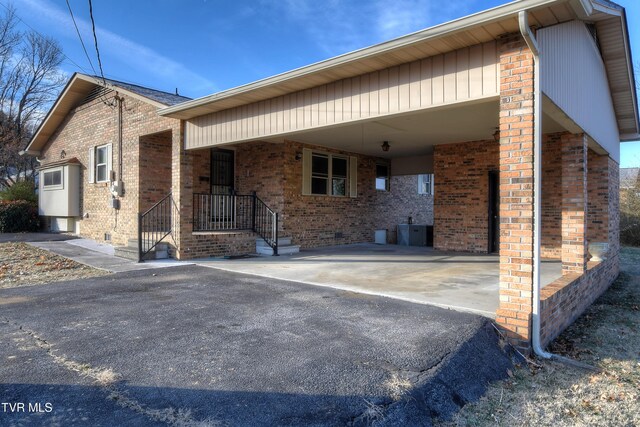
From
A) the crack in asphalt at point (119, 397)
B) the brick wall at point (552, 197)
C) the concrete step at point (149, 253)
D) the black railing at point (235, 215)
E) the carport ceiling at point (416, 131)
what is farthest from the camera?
the black railing at point (235, 215)

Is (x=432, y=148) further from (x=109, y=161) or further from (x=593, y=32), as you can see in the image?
→ (x=109, y=161)

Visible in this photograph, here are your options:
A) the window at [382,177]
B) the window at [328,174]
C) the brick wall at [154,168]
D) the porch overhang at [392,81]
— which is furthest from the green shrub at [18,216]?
the window at [382,177]

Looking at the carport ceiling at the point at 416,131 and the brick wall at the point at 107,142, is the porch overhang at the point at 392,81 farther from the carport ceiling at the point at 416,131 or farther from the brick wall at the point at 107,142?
the brick wall at the point at 107,142

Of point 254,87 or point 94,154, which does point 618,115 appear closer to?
point 254,87

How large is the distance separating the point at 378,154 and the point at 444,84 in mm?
8220

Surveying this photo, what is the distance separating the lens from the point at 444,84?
4844mm

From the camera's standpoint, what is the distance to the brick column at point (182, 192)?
8828 millimetres

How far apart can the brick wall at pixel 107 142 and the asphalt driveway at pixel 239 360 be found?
5342 millimetres

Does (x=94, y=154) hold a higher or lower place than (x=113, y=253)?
higher

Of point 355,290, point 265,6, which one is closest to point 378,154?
point 265,6

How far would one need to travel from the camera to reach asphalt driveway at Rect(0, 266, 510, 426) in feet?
8.38

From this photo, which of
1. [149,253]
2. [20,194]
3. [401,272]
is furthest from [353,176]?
[20,194]

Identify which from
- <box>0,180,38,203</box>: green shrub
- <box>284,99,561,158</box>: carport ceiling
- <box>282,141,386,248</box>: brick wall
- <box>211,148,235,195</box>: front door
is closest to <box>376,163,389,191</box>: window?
<box>282,141,386,248</box>: brick wall

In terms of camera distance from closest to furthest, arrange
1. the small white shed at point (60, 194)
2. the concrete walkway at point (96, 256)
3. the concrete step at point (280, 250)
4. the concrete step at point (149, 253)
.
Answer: the concrete walkway at point (96, 256), the concrete step at point (149, 253), the concrete step at point (280, 250), the small white shed at point (60, 194)
